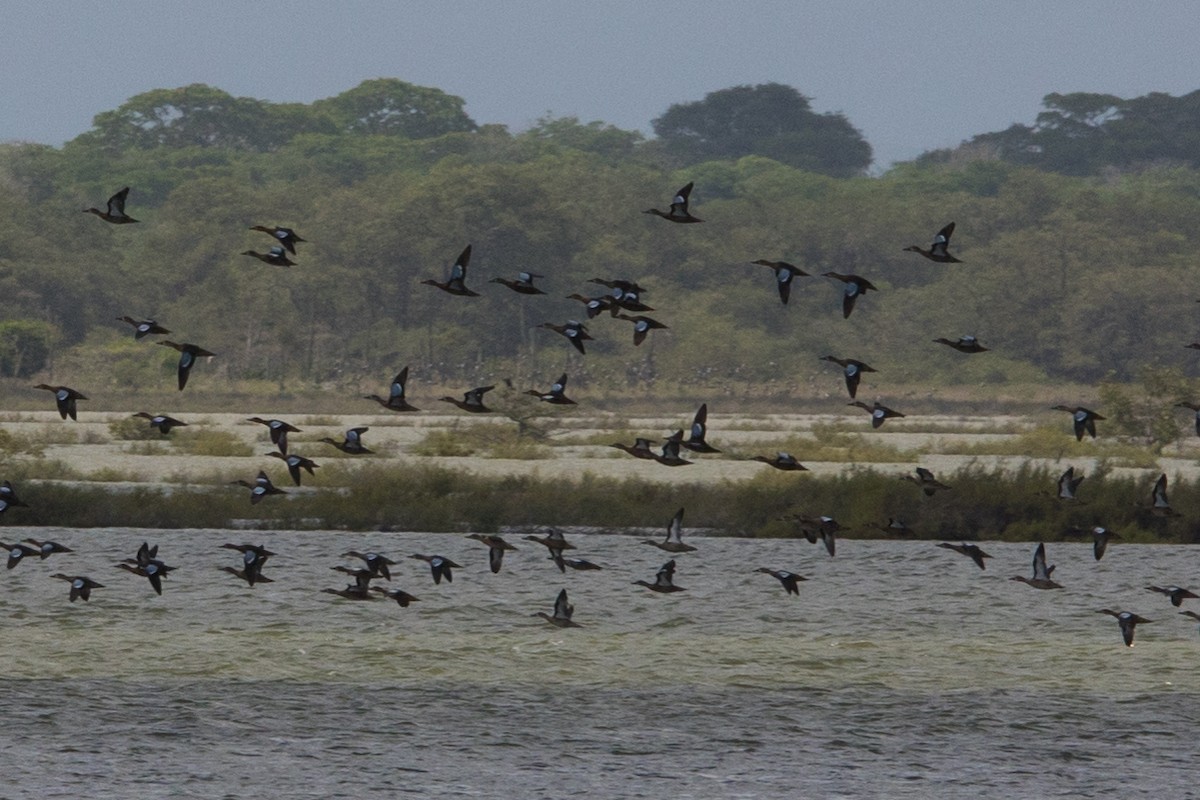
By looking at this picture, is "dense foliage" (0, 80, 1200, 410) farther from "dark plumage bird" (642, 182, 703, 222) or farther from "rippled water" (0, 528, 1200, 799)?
"dark plumage bird" (642, 182, 703, 222)

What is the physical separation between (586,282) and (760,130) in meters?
66.2

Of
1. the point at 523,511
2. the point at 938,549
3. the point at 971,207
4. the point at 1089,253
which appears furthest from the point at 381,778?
the point at 971,207

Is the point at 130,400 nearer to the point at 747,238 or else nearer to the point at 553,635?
the point at 747,238

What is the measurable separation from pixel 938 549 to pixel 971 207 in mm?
79896

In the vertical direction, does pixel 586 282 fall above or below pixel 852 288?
above

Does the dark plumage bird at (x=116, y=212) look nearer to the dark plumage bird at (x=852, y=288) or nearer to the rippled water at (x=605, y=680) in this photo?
the rippled water at (x=605, y=680)

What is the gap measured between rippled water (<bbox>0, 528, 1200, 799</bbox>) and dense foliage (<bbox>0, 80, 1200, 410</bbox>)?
5436 centimetres

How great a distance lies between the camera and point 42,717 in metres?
16.1

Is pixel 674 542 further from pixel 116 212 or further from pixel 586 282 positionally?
pixel 586 282

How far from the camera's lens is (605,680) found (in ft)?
59.6

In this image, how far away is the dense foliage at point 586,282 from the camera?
8394cm

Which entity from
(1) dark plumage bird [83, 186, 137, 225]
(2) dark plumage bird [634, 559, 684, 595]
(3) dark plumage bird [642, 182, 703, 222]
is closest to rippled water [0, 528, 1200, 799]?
(2) dark plumage bird [634, 559, 684, 595]

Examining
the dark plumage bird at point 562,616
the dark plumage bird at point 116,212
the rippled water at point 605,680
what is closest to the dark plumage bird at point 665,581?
the rippled water at point 605,680

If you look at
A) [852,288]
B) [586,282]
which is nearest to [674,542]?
[852,288]
